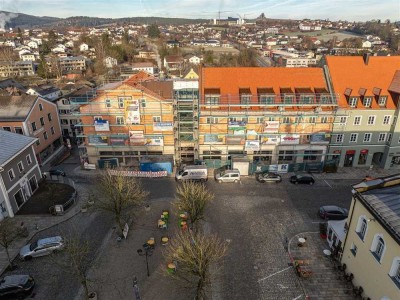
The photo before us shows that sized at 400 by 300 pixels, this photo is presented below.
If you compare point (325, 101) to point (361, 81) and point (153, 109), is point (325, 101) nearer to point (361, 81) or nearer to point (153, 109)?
point (361, 81)

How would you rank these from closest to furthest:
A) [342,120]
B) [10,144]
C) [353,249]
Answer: [353,249] → [10,144] → [342,120]

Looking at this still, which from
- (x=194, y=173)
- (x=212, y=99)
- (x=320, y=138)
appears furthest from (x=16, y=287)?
(x=320, y=138)

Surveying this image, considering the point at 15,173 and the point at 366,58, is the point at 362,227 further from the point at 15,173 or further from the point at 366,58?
the point at 15,173

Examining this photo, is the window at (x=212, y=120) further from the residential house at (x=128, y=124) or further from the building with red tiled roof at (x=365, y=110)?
the building with red tiled roof at (x=365, y=110)

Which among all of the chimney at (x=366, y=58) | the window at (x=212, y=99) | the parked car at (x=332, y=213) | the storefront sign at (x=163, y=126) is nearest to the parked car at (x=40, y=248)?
the storefront sign at (x=163, y=126)

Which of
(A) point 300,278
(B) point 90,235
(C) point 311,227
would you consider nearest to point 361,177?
(C) point 311,227

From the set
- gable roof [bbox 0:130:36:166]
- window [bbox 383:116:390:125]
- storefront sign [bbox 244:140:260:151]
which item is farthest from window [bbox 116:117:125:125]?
window [bbox 383:116:390:125]

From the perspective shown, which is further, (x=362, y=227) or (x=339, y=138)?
(x=339, y=138)
